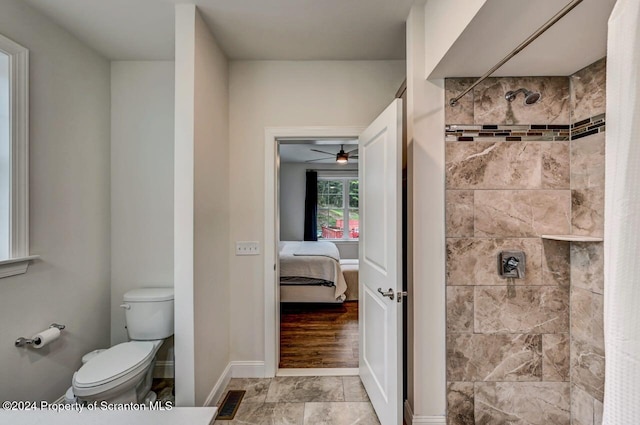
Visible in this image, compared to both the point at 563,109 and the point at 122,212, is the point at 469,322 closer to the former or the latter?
the point at 563,109

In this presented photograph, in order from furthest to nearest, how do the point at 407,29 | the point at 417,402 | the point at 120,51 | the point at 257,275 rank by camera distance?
the point at 257,275
the point at 120,51
the point at 407,29
the point at 417,402

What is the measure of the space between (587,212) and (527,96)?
72 centimetres

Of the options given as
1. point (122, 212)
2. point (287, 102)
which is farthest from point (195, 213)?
point (287, 102)

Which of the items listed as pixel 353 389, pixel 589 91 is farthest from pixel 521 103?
pixel 353 389

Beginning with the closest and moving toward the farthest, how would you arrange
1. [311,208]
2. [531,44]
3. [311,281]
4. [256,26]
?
1. [531,44]
2. [256,26]
3. [311,281]
4. [311,208]

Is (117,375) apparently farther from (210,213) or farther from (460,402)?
(460,402)

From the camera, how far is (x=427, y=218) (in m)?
1.78

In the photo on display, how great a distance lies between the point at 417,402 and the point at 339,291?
94.0 inches

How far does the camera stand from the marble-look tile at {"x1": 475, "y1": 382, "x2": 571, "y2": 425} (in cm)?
175

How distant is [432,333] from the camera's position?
5.81 feet

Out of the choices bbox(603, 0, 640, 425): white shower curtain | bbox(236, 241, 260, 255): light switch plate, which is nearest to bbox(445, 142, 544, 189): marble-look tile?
bbox(603, 0, 640, 425): white shower curtain

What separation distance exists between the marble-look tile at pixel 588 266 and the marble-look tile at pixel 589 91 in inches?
28.4

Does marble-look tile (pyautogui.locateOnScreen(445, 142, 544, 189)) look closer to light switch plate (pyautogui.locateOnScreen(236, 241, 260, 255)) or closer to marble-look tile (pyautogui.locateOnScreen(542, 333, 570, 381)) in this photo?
marble-look tile (pyautogui.locateOnScreen(542, 333, 570, 381))

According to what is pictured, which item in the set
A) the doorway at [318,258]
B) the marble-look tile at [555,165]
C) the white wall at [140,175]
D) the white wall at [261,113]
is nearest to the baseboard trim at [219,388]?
the white wall at [261,113]
